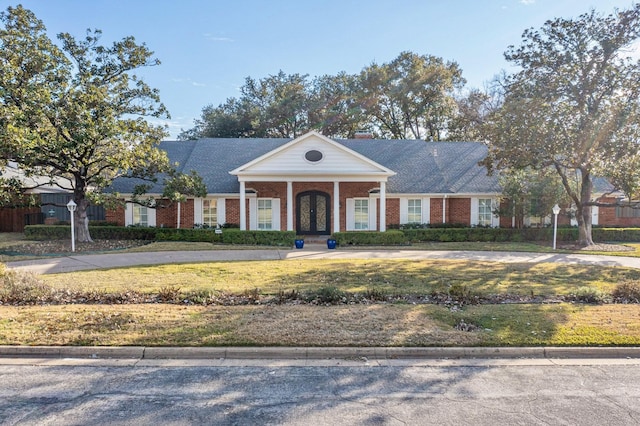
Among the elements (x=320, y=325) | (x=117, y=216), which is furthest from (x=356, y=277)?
(x=117, y=216)

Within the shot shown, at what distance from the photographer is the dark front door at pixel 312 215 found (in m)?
22.0

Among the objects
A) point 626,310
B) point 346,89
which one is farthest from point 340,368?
point 346,89

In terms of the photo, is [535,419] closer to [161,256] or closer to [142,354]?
[142,354]

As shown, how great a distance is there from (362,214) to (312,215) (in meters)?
2.71

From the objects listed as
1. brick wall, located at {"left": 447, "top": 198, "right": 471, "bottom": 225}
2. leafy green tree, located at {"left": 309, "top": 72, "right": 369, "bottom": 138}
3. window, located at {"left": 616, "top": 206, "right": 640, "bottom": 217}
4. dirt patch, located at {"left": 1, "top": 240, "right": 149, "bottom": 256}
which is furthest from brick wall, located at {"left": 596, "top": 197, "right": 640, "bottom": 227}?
dirt patch, located at {"left": 1, "top": 240, "right": 149, "bottom": 256}

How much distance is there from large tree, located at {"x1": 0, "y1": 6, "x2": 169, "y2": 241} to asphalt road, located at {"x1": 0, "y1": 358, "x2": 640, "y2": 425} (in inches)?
461

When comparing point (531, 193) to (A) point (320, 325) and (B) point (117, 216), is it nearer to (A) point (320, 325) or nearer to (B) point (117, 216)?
(A) point (320, 325)

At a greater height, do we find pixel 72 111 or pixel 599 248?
pixel 72 111

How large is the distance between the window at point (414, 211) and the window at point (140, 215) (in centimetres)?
1403

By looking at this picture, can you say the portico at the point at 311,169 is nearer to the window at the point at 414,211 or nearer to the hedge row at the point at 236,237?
the hedge row at the point at 236,237

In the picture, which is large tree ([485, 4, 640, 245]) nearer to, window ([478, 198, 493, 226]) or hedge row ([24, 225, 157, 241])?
window ([478, 198, 493, 226])

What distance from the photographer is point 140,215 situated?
2164cm

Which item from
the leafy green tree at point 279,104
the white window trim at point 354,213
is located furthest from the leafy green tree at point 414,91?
the white window trim at point 354,213

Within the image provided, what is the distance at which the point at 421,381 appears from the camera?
483 centimetres
